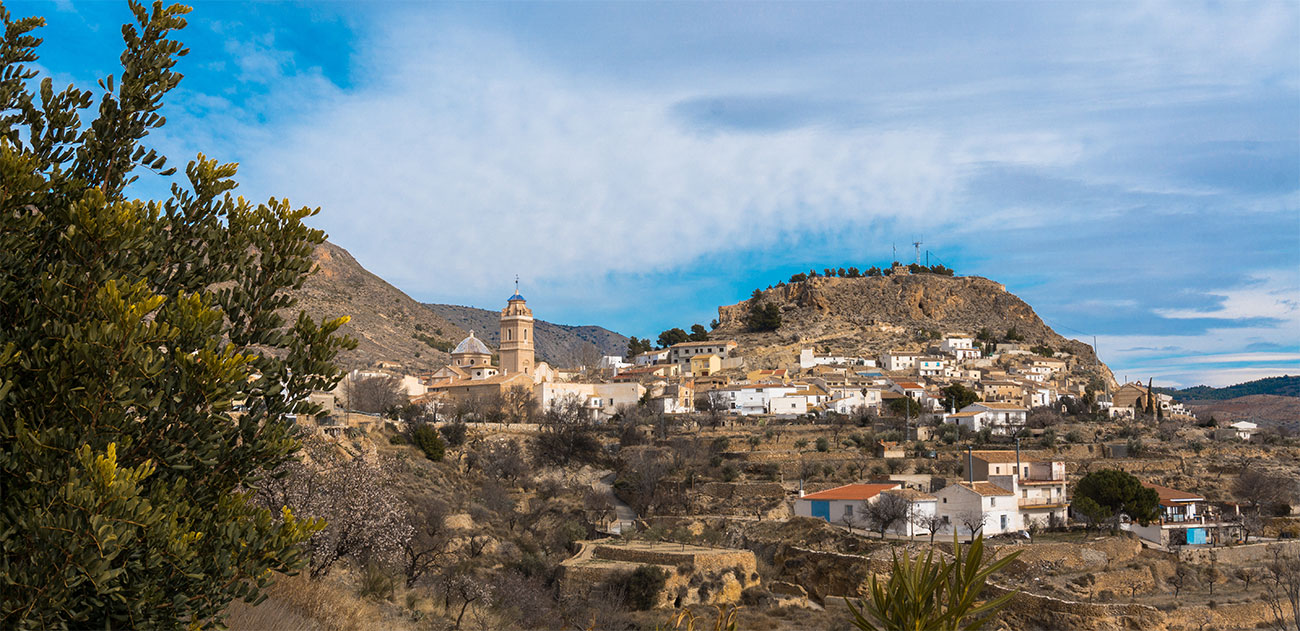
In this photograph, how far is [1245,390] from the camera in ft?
387

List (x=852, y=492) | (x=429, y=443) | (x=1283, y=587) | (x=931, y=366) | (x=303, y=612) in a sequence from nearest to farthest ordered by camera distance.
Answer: (x=303, y=612)
(x=1283, y=587)
(x=852, y=492)
(x=429, y=443)
(x=931, y=366)

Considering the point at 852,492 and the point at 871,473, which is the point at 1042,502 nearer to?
the point at 871,473

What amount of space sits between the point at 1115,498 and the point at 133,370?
33.6 m

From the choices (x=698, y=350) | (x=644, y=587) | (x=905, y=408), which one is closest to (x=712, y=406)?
(x=905, y=408)

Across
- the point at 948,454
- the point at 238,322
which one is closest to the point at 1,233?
the point at 238,322

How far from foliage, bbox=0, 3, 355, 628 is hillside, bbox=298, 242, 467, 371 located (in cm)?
4928

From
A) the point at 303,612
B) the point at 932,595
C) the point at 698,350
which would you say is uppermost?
the point at 698,350

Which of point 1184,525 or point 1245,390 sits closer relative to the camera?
point 1184,525

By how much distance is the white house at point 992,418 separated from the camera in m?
45.7

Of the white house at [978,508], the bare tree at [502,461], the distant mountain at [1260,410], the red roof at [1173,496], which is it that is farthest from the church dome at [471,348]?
the distant mountain at [1260,410]

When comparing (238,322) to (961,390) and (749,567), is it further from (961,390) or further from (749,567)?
(961,390)

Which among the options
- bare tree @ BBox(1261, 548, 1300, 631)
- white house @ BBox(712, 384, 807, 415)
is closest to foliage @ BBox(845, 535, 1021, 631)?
bare tree @ BBox(1261, 548, 1300, 631)

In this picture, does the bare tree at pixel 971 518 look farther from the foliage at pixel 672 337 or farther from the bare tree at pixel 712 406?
the foliage at pixel 672 337

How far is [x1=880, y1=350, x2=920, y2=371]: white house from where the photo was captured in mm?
69500
